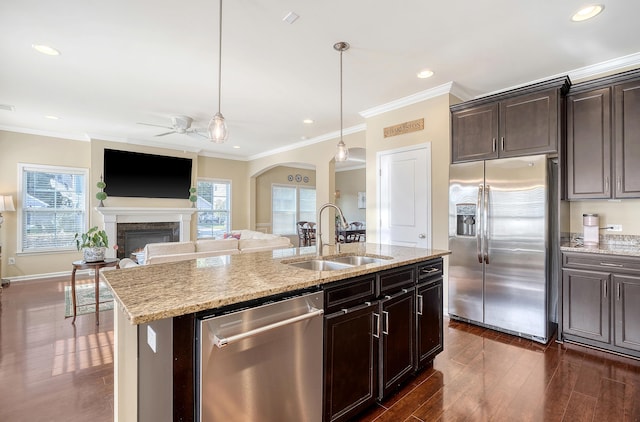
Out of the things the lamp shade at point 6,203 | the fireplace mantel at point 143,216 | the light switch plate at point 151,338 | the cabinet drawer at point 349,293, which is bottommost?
the light switch plate at point 151,338

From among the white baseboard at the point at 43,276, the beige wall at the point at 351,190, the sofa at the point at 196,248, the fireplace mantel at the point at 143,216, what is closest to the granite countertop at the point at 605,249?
the sofa at the point at 196,248

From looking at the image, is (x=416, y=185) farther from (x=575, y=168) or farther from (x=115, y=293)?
(x=115, y=293)

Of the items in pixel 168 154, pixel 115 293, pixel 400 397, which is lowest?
pixel 400 397

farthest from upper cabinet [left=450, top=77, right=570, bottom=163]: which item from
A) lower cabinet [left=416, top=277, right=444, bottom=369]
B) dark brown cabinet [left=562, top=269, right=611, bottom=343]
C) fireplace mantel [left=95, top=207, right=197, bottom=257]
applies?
fireplace mantel [left=95, top=207, right=197, bottom=257]

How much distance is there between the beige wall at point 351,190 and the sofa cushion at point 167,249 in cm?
722

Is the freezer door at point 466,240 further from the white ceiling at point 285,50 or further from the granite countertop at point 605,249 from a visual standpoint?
the white ceiling at point 285,50

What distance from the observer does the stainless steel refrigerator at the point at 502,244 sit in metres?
2.97

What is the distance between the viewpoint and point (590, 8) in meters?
2.22

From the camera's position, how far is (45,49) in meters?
2.83

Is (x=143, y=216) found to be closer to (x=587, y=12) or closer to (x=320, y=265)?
(x=320, y=265)

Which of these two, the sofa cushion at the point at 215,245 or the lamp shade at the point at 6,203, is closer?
the sofa cushion at the point at 215,245

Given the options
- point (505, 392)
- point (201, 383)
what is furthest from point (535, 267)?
point (201, 383)

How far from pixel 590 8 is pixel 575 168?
147 cm

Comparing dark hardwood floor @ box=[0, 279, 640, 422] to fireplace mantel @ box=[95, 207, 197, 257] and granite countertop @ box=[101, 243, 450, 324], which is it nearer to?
granite countertop @ box=[101, 243, 450, 324]
